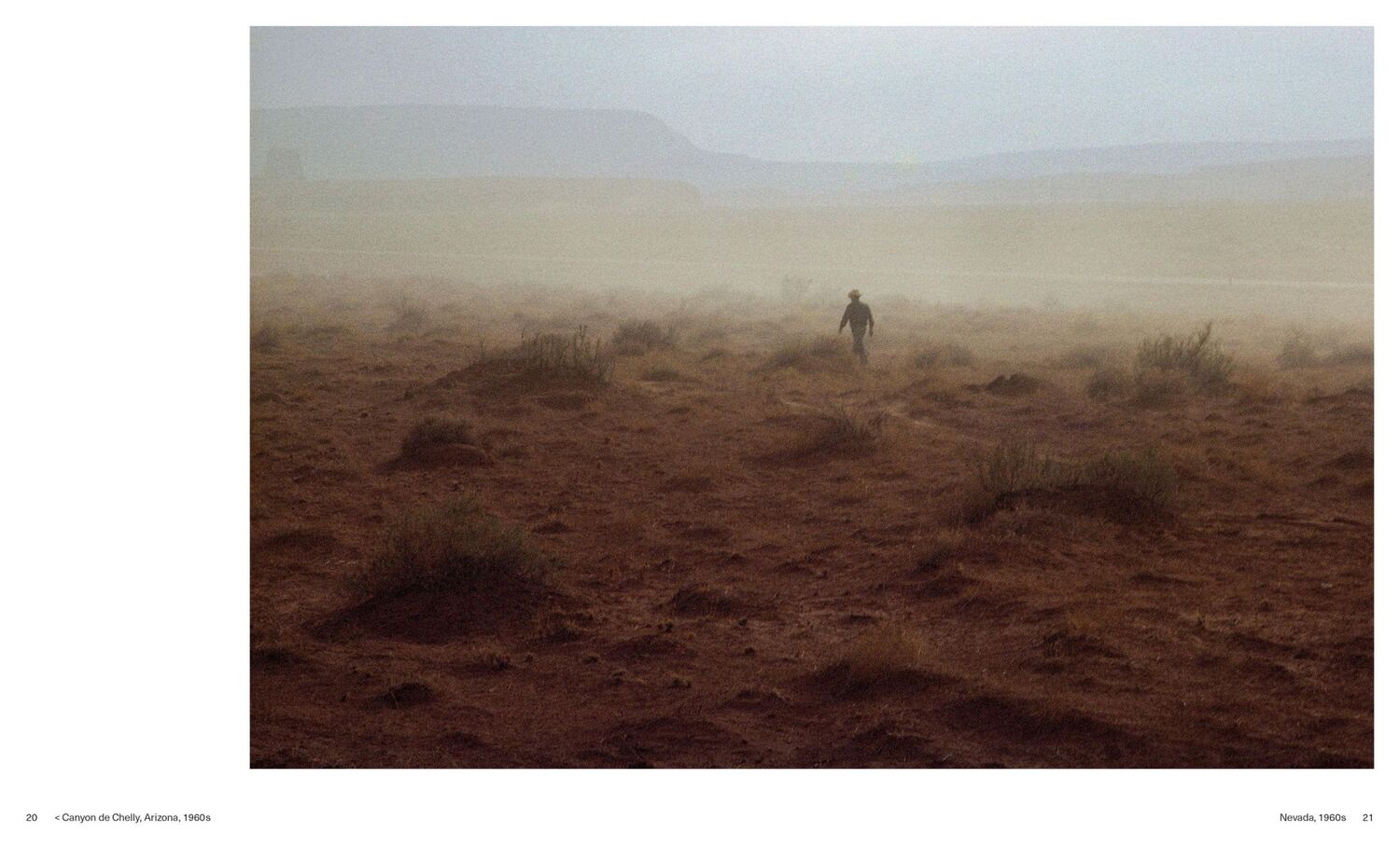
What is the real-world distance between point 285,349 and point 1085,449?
576 inches

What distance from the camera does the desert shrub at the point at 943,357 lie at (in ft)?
64.5

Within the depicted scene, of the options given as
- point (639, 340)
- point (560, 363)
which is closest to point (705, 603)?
point (560, 363)

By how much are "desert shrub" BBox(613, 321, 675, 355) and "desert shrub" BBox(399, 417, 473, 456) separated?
27.7ft

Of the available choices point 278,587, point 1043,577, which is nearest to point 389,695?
point 278,587

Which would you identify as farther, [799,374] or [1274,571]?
[799,374]

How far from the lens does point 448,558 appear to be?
7.60m

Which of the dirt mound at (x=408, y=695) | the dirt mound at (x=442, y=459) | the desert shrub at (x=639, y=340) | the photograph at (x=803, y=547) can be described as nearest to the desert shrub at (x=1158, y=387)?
the photograph at (x=803, y=547)

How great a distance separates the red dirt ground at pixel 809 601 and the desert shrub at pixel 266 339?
23.2ft

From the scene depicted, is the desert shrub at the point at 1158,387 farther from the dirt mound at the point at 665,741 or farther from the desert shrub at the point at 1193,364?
the dirt mound at the point at 665,741

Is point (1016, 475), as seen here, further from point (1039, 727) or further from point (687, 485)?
point (1039, 727)

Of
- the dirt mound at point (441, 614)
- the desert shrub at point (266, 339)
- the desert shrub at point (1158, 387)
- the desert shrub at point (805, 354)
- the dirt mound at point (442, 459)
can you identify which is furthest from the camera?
the desert shrub at point (266, 339)

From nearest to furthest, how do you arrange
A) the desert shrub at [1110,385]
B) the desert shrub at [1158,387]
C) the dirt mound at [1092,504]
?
the dirt mound at [1092,504], the desert shrub at [1158,387], the desert shrub at [1110,385]

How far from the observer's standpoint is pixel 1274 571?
770 cm
